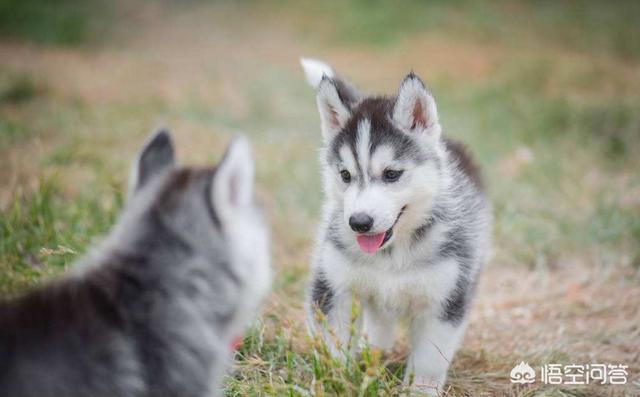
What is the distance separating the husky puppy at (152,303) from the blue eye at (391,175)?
48.7 inches

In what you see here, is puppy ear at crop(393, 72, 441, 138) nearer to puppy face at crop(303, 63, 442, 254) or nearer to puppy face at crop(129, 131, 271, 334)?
puppy face at crop(303, 63, 442, 254)

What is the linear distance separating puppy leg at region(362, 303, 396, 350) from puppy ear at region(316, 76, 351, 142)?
110cm

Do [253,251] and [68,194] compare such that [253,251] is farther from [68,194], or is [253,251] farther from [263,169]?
[263,169]

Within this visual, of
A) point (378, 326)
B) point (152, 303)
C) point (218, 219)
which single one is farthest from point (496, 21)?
point (152, 303)

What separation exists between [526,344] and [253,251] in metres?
2.70

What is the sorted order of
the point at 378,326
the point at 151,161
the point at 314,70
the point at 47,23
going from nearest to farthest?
the point at 151,161 < the point at 378,326 < the point at 314,70 < the point at 47,23

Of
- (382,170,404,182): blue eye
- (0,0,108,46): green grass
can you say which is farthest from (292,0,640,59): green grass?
(382,170,404,182): blue eye

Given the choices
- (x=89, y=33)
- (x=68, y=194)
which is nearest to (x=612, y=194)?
(x=68, y=194)

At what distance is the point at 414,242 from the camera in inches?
148

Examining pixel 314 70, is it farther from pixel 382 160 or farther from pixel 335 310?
pixel 335 310

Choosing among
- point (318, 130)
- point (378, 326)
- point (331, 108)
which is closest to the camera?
point (331, 108)

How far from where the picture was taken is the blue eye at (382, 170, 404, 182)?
3.75m

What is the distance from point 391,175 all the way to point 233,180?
1.38m

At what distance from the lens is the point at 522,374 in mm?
3934
